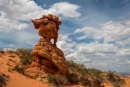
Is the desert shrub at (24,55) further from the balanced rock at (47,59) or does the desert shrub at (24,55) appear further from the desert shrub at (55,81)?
the desert shrub at (55,81)

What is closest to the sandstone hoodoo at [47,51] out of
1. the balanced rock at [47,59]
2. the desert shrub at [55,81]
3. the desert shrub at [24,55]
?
the balanced rock at [47,59]

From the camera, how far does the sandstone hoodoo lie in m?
11.6

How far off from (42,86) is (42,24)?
22.9 ft

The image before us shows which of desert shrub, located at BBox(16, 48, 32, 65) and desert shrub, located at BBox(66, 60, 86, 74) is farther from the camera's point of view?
desert shrub, located at BBox(66, 60, 86, 74)

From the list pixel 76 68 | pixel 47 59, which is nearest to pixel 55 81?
pixel 47 59

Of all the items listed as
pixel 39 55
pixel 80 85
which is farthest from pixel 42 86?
pixel 80 85

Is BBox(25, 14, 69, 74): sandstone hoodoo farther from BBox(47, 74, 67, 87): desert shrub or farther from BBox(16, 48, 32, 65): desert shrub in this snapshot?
BBox(16, 48, 32, 65): desert shrub

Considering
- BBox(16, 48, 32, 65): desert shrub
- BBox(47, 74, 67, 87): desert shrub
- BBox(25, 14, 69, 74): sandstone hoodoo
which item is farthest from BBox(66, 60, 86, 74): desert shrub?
BBox(47, 74, 67, 87): desert shrub

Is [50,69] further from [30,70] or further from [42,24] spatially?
[42,24]

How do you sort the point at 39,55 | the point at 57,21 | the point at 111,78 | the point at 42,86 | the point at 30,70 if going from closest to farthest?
the point at 42,86 → the point at 30,70 → the point at 39,55 → the point at 57,21 → the point at 111,78

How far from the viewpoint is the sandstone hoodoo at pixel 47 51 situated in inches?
457

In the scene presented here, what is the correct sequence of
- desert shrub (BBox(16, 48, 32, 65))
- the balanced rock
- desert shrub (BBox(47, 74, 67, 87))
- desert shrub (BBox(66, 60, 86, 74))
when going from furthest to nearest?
1. desert shrub (BBox(66, 60, 86, 74))
2. desert shrub (BBox(16, 48, 32, 65))
3. the balanced rock
4. desert shrub (BBox(47, 74, 67, 87))

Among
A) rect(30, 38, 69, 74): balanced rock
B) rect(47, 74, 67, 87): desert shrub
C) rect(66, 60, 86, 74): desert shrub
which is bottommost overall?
rect(47, 74, 67, 87): desert shrub

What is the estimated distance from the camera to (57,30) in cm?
1427
